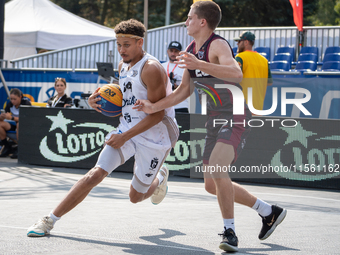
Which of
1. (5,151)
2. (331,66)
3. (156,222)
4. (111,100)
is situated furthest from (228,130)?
(331,66)

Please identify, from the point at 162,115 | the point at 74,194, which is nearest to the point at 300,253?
the point at 162,115

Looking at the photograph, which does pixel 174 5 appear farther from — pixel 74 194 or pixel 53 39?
pixel 74 194

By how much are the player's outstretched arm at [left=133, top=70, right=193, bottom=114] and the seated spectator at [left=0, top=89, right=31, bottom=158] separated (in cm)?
739

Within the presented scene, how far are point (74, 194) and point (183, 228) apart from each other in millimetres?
1243

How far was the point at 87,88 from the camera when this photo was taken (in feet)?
45.4

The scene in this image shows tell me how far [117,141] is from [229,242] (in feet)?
4.39

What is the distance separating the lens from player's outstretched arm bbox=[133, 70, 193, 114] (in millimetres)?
4453

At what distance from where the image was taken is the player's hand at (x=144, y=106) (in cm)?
450

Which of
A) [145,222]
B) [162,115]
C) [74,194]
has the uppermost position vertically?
[162,115]

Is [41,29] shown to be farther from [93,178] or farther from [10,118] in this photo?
[93,178]

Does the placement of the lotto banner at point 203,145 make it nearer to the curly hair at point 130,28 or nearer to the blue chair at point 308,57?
the curly hair at point 130,28

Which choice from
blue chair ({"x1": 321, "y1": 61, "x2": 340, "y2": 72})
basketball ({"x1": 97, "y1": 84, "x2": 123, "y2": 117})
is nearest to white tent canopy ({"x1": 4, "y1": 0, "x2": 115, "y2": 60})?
blue chair ({"x1": 321, "y1": 61, "x2": 340, "y2": 72})

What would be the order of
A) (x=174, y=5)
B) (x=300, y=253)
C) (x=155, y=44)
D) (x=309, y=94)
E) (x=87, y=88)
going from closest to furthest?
1. (x=300, y=253)
2. (x=309, y=94)
3. (x=87, y=88)
4. (x=155, y=44)
5. (x=174, y=5)

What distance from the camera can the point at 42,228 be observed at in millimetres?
4480
